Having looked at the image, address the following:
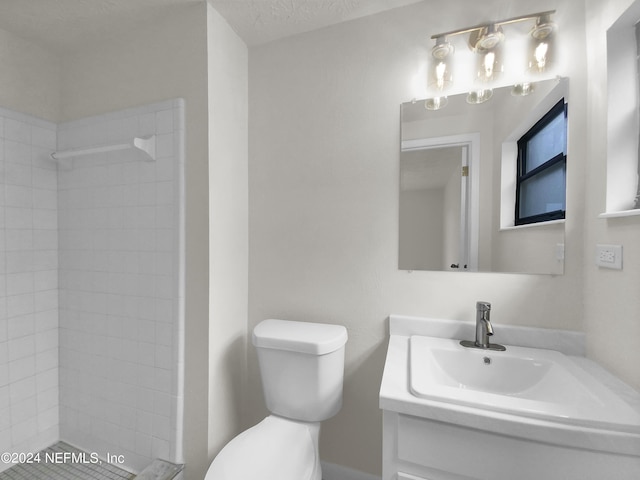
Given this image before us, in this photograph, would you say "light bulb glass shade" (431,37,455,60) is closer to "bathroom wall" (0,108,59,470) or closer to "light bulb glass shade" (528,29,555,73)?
"light bulb glass shade" (528,29,555,73)

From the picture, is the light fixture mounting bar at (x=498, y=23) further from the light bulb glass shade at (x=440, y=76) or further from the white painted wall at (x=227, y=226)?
the white painted wall at (x=227, y=226)

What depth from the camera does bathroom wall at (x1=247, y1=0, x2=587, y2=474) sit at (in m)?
1.23

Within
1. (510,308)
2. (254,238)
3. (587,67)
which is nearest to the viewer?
(587,67)

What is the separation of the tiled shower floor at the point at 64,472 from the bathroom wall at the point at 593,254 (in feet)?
6.76

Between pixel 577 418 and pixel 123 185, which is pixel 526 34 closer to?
pixel 577 418

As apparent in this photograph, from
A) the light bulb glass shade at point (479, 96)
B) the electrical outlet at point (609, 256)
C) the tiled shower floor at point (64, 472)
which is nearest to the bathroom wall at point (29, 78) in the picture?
the tiled shower floor at point (64, 472)

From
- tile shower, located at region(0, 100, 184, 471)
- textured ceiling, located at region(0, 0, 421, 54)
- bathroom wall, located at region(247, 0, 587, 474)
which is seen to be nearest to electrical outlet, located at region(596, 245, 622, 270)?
bathroom wall, located at region(247, 0, 587, 474)

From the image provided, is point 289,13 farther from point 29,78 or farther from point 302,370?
point 302,370

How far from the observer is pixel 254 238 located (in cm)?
155

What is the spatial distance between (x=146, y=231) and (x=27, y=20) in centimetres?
113

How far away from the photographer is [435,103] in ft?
4.11

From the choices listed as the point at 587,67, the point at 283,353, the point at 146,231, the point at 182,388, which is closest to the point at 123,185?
the point at 146,231

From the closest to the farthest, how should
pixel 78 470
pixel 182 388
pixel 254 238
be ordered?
pixel 182 388 → pixel 78 470 → pixel 254 238

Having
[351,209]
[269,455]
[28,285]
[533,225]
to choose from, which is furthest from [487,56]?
[28,285]
